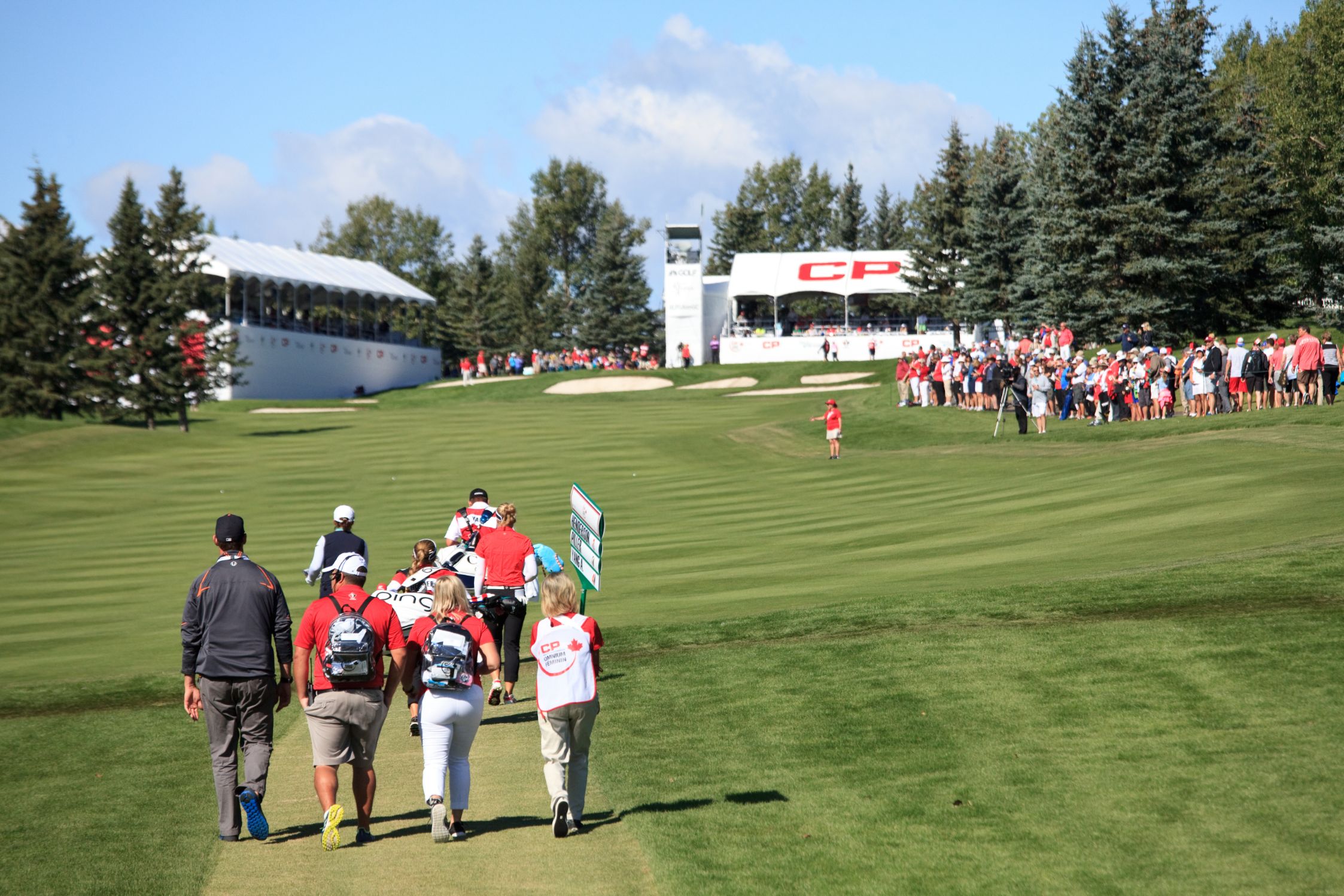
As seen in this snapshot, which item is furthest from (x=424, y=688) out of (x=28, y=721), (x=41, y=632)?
(x=41, y=632)

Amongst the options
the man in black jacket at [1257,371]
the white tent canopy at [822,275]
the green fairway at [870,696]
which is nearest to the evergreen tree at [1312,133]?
the man in black jacket at [1257,371]

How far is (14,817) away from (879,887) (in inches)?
270

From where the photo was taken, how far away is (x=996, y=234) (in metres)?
68.1

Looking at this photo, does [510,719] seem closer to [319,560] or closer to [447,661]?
[319,560]

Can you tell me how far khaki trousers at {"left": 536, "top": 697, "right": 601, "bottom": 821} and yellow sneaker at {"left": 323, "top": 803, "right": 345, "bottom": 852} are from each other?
1.45 m

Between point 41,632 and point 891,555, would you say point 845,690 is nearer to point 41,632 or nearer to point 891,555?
point 891,555

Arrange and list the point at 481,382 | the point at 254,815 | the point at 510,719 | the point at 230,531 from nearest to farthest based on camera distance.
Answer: the point at 254,815
the point at 230,531
the point at 510,719
the point at 481,382

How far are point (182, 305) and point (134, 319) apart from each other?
6.76ft

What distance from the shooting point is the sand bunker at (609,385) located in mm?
71500

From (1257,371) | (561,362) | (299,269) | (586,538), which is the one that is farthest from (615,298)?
(586,538)

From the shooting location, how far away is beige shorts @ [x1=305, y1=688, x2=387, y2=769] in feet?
28.9

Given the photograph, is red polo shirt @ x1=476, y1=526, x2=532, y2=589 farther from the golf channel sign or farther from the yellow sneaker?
the yellow sneaker

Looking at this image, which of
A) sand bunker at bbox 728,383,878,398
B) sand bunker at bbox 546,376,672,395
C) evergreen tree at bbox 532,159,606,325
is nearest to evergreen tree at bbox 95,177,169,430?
sand bunker at bbox 546,376,672,395

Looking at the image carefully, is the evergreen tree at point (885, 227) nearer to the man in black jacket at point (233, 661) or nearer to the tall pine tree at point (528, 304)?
the tall pine tree at point (528, 304)
